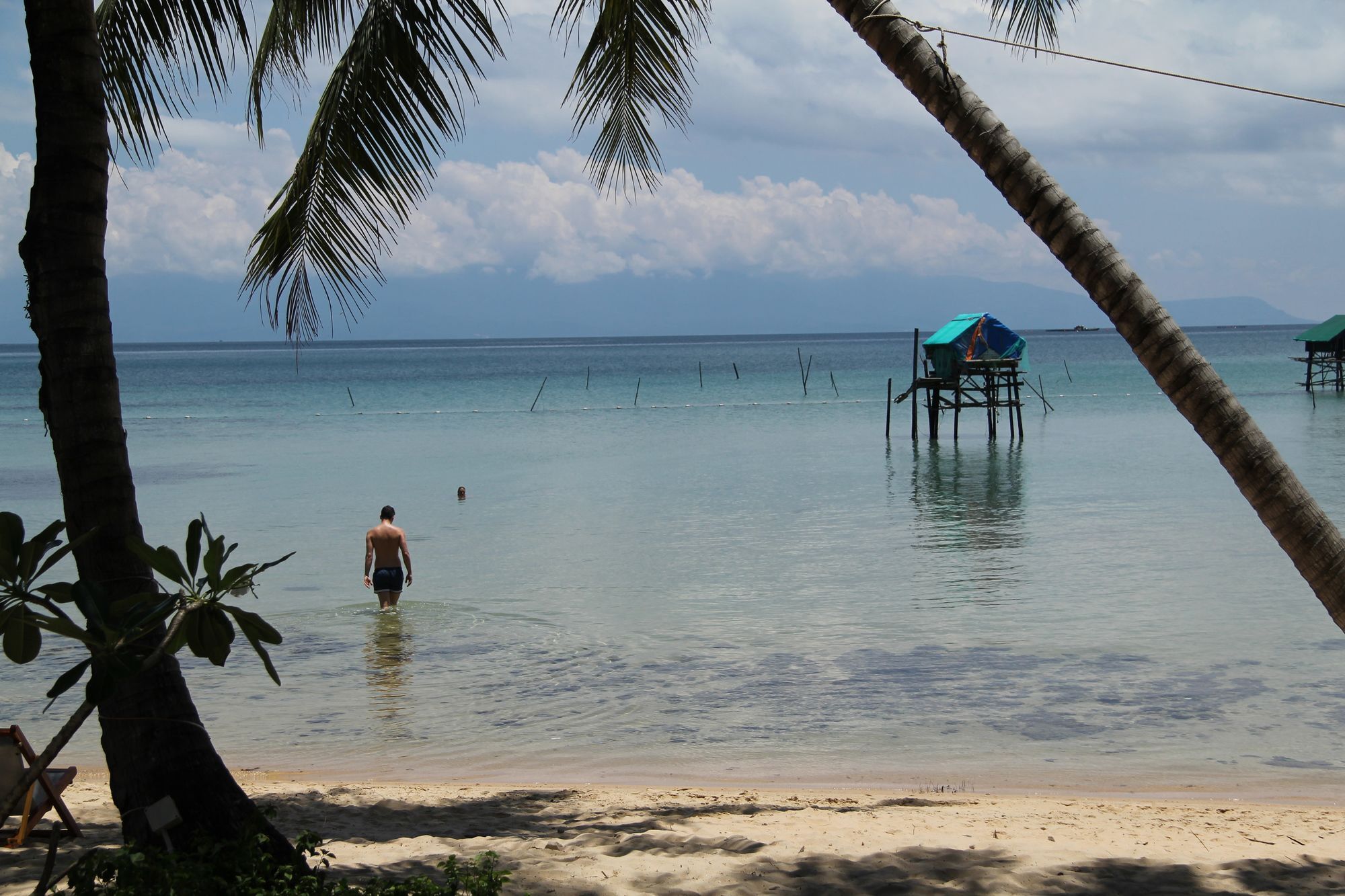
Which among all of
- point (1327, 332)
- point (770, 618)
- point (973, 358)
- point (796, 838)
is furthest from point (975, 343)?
point (796, 838)

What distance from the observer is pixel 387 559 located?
12336 millimetres

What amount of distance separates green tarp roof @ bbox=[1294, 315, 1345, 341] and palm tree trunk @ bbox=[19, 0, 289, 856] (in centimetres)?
5326

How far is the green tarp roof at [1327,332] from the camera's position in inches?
1959

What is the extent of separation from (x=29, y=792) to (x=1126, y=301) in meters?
5.18

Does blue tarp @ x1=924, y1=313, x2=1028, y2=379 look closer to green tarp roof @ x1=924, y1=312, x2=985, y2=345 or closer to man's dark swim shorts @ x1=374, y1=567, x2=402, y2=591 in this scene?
green tarp roof @ x1=924, y1=312, x2=985, y2=345

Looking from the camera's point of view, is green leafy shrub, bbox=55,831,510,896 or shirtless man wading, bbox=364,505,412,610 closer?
green leafy shrub, bbox=55,831,510,896

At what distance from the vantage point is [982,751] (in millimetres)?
7996

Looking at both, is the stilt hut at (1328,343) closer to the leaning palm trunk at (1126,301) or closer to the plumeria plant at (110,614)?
→ the leaning palm trunk at (1126,301)

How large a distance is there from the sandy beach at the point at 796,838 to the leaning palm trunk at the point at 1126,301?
5.72ft

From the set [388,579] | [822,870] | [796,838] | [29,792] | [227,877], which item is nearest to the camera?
[227,877]

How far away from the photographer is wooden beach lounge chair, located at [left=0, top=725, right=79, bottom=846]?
17.1 feet

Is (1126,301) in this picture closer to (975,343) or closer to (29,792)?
(29,792)

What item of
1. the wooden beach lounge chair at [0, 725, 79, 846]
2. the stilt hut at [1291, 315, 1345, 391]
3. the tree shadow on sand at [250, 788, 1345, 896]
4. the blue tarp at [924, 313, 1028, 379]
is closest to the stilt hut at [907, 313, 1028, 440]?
the blue tarp at [924, 313, 1028, 379]

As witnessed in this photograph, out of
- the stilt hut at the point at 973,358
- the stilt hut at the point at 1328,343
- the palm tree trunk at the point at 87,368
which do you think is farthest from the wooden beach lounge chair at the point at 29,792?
the stilt hut at the point at 1328,343
